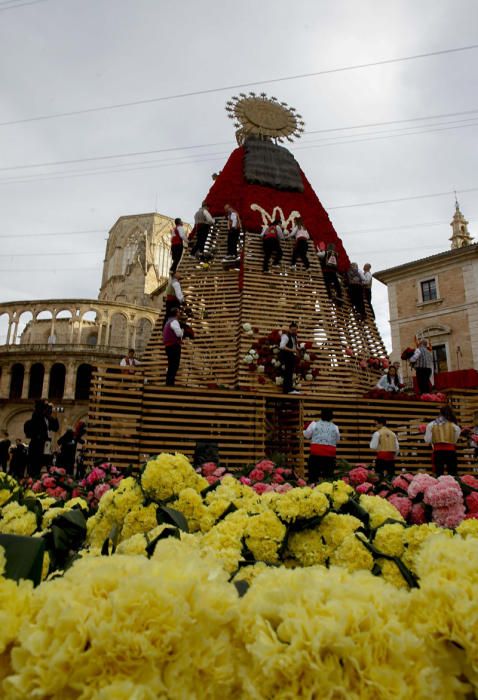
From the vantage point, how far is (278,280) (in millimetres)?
16719

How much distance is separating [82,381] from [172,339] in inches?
1263

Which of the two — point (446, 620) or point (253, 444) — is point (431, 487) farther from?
point (253, 444)

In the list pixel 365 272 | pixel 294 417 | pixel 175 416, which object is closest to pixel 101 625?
pixel 175 416

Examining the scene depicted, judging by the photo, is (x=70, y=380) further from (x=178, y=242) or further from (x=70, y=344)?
(x=178, y=242)

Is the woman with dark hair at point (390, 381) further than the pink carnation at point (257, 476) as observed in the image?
Yes

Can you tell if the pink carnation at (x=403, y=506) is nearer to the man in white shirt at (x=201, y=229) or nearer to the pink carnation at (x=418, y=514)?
the pink carnation at (x=418, y=514)

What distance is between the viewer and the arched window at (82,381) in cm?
4106

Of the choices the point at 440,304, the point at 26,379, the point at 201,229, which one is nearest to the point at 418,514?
the point at 201,229

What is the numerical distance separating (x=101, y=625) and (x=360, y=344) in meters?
16.4

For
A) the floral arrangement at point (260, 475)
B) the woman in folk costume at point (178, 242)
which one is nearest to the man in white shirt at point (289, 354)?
the woman in folk costume at point (178, 242)

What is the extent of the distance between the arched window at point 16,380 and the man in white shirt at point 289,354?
109 feet

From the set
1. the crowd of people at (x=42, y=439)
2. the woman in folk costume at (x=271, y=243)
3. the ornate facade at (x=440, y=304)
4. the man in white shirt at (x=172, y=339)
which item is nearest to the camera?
the crowd of people at (x=42, y=439)

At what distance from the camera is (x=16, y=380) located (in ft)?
139

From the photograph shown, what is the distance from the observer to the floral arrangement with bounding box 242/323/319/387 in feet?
47.1
